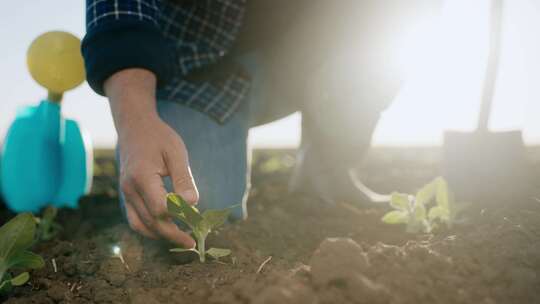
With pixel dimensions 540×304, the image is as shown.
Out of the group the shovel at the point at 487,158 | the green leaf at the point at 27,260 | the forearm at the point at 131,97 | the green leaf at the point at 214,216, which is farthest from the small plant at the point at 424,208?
the green leaf at the point at 27,260

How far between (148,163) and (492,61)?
74.9 inches

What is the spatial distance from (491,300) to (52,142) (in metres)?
2.40

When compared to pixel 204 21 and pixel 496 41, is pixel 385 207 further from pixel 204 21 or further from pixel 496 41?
pixel 204 21

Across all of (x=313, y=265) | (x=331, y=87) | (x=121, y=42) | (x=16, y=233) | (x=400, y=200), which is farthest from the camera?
(x=331, y=87)

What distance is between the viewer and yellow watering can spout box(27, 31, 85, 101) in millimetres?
2328

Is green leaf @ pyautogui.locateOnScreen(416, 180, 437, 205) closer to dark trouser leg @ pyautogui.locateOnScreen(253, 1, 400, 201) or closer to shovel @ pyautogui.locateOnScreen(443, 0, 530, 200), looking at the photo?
shovel @ pyautogui.locateOnScreen(443, 0, 530, 200)

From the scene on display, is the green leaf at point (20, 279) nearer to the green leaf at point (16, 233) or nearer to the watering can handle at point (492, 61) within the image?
the green leaf at point (16, 233)

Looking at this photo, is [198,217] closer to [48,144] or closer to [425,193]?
[425,193]

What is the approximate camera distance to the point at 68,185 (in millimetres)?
2852

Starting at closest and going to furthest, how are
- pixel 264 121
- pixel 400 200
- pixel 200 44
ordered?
pixel 400 200 → pixel 200 44 → pixel 264 121

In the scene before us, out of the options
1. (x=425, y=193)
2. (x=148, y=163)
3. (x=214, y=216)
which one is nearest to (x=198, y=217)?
(x=214, y=216)

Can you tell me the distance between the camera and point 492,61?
2412 millimetres

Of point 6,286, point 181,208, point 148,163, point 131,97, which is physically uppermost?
point 131,97

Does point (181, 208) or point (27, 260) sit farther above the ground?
point (181, 208)
